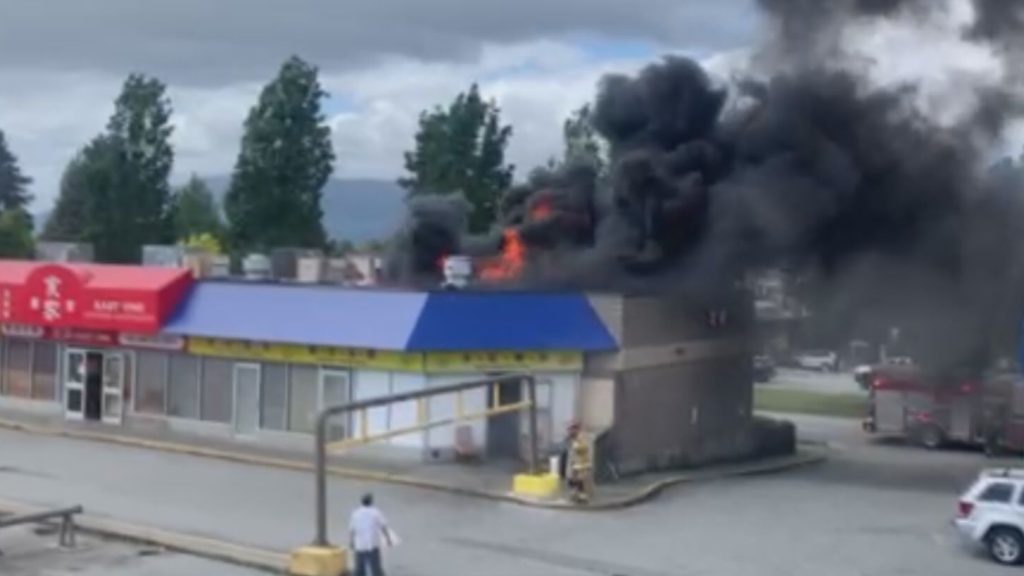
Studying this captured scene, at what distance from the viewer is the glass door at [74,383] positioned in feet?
129

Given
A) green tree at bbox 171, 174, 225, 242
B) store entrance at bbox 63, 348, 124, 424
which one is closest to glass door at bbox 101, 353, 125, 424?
store entrance at bbox 63, 348, 124, 424

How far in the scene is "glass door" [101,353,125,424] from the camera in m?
38.7

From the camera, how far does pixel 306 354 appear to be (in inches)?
1380

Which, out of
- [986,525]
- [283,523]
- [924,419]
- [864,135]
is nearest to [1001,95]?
[864,135]

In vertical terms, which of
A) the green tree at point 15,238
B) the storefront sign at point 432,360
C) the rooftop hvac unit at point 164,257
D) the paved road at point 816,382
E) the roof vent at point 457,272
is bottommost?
the paved road at point 816,382

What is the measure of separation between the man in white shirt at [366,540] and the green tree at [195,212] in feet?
215

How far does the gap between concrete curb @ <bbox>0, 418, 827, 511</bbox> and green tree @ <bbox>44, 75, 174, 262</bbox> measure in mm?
43057

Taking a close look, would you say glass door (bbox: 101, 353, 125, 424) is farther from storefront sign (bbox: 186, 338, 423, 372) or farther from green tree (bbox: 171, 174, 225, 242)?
green tree (bbox: 171, 174, 225, 242)

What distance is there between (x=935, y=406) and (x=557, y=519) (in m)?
22.0

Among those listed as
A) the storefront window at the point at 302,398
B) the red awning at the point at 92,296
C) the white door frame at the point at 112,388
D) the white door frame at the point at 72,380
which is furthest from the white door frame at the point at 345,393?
the white door frame at the point at 72,380

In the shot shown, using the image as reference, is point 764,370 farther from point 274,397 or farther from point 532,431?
point 532,431

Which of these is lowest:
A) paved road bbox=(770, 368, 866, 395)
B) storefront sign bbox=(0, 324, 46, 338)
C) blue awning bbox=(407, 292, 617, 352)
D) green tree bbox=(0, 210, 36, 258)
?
paved road bbox=(770, 368, 866, 395)

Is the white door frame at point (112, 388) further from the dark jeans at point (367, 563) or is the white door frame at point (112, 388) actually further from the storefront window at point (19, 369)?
the dark jeans at point (367, 563)

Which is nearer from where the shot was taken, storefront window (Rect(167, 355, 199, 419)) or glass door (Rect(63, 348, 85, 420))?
storefront window (Rect(167, 355, 199, 419))
